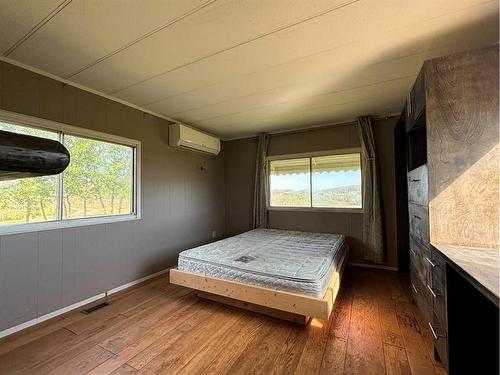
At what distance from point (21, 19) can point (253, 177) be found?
140 inches

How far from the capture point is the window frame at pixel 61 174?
202 centimetres

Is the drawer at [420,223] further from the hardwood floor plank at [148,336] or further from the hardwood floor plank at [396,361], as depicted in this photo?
the hardwood floor plank at [148,336]

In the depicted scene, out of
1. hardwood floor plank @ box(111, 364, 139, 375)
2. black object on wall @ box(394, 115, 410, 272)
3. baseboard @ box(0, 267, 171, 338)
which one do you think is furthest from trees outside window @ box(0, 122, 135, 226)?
black object on wall @ box(394, 115, 410, 272)

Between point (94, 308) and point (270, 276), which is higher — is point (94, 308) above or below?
below

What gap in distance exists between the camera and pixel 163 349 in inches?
69.4

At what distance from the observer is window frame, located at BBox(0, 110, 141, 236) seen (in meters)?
2.02

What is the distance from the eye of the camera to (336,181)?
12.8 feet

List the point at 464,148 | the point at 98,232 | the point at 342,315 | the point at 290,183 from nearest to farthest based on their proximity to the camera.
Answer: the point at 464,148
the point at 342,315
the point at 98,232
the point at 290,183

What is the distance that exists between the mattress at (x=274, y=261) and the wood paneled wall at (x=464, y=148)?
96cm

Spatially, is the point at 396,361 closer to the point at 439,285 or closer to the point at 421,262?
the point at 439,285

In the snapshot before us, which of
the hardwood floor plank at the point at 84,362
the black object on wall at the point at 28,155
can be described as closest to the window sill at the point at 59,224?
the hardwood floor plank at the point at 84,362

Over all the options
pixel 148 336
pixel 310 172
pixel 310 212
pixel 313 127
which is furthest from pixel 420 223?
pixel 313 127

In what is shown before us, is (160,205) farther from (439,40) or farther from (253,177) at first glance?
(439,40)

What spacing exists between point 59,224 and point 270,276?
6.99 feet
